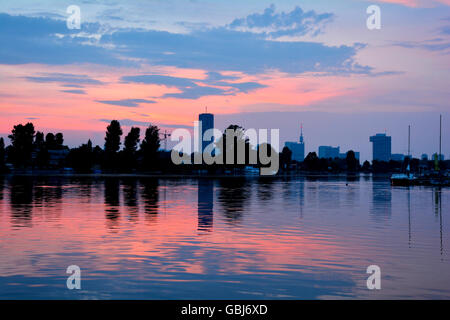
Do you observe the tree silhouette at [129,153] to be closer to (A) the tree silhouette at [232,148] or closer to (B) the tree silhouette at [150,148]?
(B) the tree silhouette at [150,148]

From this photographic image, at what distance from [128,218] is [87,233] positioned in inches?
267

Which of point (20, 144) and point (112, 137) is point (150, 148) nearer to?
point (112, 137)

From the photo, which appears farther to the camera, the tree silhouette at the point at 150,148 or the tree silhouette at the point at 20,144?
the tree silhouette at the point at 150,148

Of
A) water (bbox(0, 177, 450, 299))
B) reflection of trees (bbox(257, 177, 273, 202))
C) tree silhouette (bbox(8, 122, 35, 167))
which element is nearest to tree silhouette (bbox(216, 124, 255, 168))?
tree silhouette (bbox(8, 122, 35, 167))

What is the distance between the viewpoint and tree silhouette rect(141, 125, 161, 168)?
19750cm

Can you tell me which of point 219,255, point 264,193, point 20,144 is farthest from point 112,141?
point 219,255

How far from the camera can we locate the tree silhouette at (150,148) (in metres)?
198

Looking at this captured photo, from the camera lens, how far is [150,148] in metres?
198

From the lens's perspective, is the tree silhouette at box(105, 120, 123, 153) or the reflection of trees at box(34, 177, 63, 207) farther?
the tree silhouette at box(105, 120, 123, 153)

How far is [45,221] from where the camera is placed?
2825 centimetres

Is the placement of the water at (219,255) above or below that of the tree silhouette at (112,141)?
below

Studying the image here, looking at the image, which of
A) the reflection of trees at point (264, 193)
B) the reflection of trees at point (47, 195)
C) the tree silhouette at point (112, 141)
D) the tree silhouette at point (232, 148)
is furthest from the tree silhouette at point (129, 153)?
the reflection of trees at point (47, 195)

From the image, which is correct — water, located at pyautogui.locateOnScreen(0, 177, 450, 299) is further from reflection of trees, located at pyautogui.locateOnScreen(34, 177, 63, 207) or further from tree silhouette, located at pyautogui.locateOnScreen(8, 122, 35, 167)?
tree silhouette, located at pyautogui.locateOnScreen(8, 122, 35, 167)
